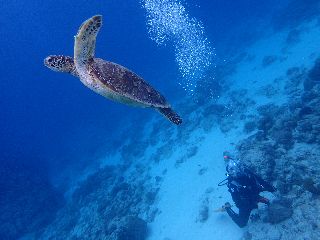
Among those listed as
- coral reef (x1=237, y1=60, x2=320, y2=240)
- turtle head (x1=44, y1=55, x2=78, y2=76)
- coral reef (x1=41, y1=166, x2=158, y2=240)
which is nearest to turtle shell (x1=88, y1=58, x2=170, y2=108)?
turtle head (x1=44, y1=55, x2=78, y2=76)

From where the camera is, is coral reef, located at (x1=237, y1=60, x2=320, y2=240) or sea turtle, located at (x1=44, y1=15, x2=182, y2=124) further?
coral reef, located at (x1=237, y1=60, x2=320, y2=240)

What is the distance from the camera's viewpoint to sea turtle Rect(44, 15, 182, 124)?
123 inches

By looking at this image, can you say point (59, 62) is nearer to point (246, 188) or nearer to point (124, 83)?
point (124, 83)

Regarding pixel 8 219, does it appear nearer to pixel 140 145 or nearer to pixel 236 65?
pixel 140 145

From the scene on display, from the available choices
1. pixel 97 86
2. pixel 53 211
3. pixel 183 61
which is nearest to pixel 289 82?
pixel 97 86

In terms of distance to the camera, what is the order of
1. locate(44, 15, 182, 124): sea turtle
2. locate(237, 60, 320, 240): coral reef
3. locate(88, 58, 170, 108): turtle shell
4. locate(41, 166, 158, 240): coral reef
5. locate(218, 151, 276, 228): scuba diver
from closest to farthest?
locate(44, 15, 182, 124): sea turtle
locate(88, 58, 170, 108): turtle shell
locate(218, 151, 276, 228): scuba diver
locate(237, 60, 320, 240): coral reef
locate(41, 166, 158, 240): coral reef

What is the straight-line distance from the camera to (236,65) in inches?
945

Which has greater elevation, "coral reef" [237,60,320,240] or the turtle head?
"coral reef" [237,60,320,240]

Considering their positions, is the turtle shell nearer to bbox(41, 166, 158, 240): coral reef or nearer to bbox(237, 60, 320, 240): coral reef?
bbox(237, 60, 320, 240): coral reef

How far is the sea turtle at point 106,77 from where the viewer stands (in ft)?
10.3

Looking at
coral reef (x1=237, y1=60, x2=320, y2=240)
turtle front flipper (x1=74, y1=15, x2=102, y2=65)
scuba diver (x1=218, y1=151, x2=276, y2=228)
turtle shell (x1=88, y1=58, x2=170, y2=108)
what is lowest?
turtle front flipper (x1=74, y1=15, x2=102, y2=65)

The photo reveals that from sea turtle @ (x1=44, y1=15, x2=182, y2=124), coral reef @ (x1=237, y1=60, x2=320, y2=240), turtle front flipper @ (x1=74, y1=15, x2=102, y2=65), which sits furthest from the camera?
coral reef @ (x1=237, y1=60, x2=320, y2=240)

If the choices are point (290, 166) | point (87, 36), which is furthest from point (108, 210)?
point (87, 36)

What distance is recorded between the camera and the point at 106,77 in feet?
11.1
